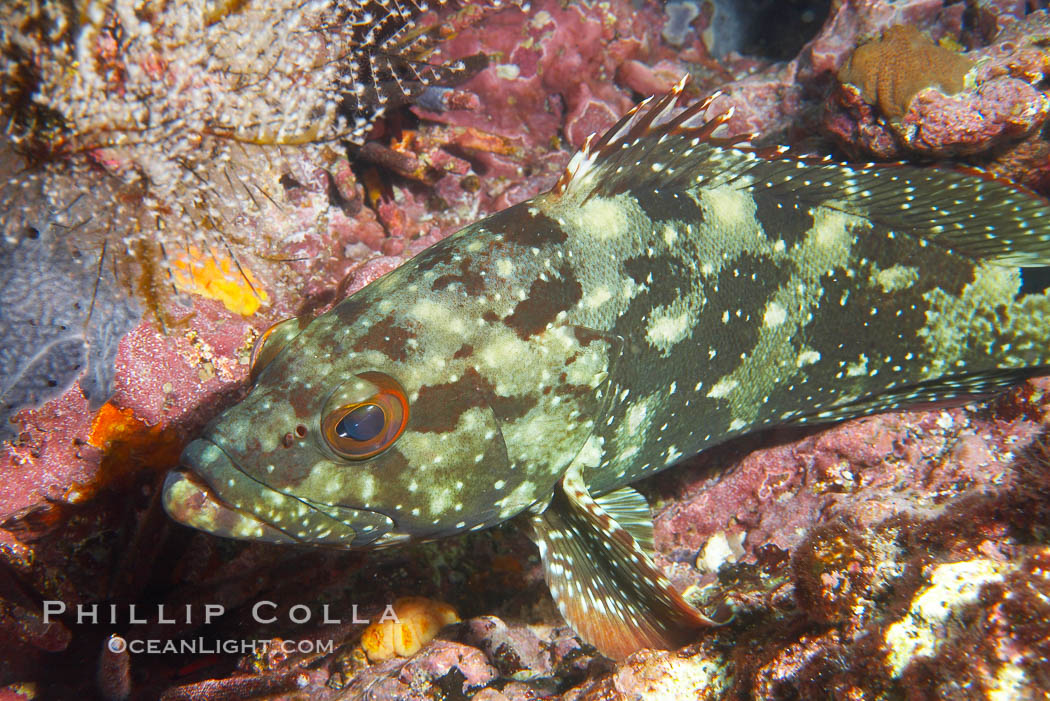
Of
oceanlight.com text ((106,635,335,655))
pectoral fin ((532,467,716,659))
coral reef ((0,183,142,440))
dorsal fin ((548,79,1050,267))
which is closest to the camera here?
pectoral fin ((532,467,716,659))

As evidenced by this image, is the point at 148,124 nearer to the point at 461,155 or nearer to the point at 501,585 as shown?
the point at 461,155

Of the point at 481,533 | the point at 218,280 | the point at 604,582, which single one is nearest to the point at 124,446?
the point at 218,280

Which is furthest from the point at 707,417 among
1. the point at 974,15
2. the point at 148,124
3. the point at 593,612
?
the point at 974,15

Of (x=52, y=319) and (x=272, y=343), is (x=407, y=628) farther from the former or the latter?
(x=52, y=319)

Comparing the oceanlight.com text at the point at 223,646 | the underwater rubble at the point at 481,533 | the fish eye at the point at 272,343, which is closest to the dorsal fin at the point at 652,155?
the underwater rubble at the point at 481,533

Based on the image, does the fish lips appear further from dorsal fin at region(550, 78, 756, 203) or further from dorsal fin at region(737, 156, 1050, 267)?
dorsal fin at region(737, 156, 1050, 267)

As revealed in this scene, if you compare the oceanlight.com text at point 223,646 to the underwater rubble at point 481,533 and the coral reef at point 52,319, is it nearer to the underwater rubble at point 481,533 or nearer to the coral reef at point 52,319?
the underwater rubble at point 481,533

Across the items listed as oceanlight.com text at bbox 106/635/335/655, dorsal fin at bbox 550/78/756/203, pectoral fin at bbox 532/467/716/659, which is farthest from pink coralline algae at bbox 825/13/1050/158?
oceanlight.com text at bbox 106/635/335/655

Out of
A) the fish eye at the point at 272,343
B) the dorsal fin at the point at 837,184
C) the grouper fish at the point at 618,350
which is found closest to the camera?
the grouper fish at the point at 618,350
